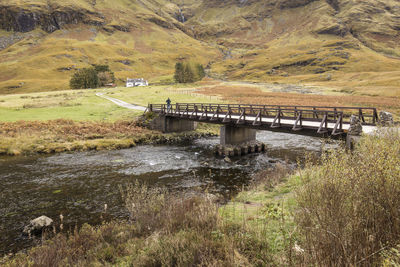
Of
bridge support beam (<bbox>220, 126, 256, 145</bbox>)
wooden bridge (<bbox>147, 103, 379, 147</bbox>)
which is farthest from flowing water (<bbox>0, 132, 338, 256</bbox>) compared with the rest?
wooden bridge (<bbox>147, 103, 379, 147</bbox>)

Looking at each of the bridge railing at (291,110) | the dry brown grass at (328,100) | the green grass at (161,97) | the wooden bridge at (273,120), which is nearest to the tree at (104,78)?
the green grass at (161,97)

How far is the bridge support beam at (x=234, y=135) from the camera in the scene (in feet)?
80.7

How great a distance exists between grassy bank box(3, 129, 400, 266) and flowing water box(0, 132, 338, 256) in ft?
13.5

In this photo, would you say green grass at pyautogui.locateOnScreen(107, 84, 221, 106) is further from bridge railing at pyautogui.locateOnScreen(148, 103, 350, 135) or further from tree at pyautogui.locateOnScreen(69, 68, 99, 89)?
tree at pyautogui.locateOnScreen(69, 68, 99, 89)

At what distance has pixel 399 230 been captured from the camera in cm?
385

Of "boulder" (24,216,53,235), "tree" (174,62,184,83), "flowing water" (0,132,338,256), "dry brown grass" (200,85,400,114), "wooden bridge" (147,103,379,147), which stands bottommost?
"flowing water" (0,132,338,256)

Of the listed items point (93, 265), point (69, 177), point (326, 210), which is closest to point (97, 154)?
point (69, 177)

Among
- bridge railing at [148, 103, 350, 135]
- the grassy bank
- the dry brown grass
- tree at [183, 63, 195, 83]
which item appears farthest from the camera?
tree at [183, 63, 195, 83]

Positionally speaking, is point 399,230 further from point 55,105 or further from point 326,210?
point 55,105

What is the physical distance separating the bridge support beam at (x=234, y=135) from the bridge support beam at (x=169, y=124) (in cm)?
1170

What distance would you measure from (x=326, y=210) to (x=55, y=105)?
57.3 metres

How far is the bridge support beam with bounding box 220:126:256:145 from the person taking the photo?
24609 millimetres

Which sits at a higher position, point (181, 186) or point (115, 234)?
point (115, 234)

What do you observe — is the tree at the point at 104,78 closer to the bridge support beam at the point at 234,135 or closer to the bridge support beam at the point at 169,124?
the bridge support beam at the point at 169,124
